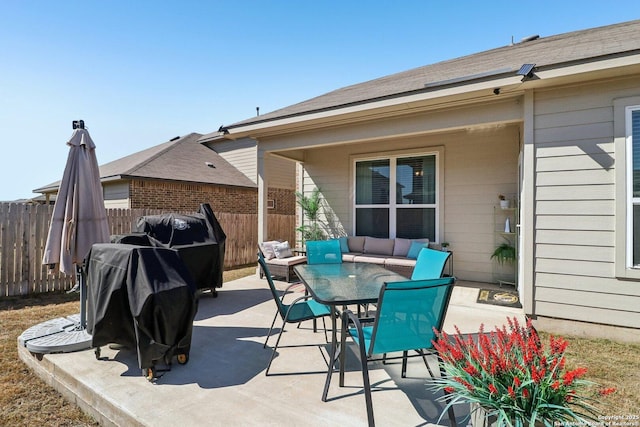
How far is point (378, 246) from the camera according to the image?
6.95 metres

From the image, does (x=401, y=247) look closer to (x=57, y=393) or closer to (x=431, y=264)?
(x=431, y=264)

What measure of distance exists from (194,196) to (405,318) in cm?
993

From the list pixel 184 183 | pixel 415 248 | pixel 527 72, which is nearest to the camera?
pixel 527 72

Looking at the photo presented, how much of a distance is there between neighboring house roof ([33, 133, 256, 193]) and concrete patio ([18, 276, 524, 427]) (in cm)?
758

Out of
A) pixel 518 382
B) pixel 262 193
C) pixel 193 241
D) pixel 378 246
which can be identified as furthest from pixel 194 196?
pixel 518 382

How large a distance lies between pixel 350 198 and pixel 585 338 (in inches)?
196

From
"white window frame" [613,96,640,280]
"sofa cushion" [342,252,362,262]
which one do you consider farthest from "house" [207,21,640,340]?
"sofa cushion" [342,252,362,262]

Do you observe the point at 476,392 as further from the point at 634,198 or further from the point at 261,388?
the point at 634,198

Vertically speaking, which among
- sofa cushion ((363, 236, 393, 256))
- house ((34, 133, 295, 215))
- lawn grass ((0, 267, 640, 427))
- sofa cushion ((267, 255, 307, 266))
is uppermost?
house ((34, 133, 295, 215))

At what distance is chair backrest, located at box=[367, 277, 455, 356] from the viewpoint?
2070 mm

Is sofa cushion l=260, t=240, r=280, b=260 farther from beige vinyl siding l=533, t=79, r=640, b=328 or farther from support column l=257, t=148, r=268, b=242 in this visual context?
beige vinyl siding l=533, t=79, r=640, b=328

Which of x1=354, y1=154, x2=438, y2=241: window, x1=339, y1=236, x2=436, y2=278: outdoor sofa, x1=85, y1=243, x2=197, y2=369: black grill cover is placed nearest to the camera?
x1=85, y1=243, x2=197, y2=369: black grill cover

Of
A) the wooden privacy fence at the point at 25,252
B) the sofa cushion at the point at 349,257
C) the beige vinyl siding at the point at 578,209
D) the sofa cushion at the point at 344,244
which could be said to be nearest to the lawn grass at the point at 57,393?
the beige vinyl siding at the point at 578,209

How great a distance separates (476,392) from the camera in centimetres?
142
